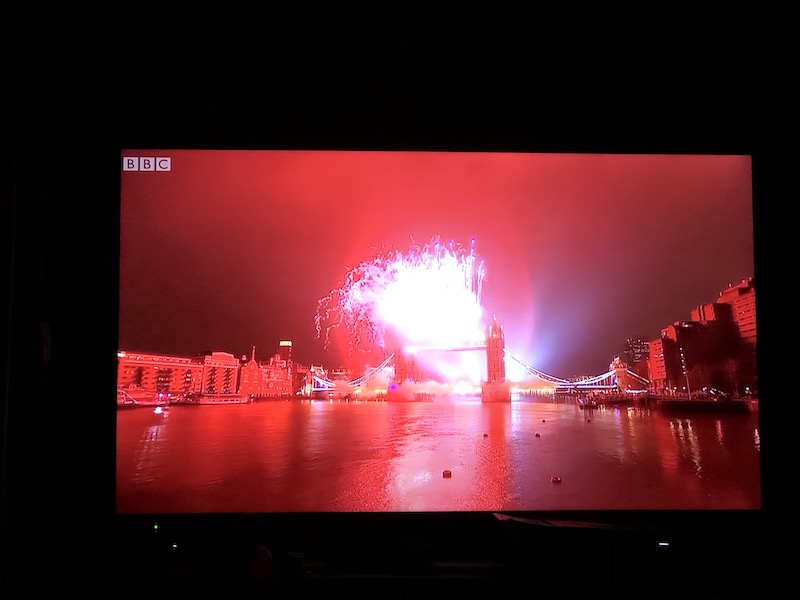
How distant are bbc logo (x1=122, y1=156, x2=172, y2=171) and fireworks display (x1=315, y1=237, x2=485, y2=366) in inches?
33.7

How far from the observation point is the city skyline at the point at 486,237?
88.4 inches

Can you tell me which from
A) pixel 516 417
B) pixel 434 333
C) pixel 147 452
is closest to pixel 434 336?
pixel 434 333

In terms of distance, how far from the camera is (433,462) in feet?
6.97

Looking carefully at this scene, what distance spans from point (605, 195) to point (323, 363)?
144cm

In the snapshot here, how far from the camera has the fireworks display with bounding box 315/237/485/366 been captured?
2.32 meters

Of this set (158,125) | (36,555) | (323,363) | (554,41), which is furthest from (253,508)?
(554,41)

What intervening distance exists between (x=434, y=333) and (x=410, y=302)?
18 centimetres

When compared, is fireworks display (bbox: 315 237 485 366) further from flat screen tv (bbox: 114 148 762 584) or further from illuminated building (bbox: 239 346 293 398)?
illuminated building (bbox: 239 346 293 398)

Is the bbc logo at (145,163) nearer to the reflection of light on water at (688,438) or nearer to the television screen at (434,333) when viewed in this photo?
the television screen at (434,333)

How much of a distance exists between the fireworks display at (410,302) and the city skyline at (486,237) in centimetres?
4

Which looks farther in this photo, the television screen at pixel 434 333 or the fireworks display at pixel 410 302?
the fireworks display at pixel 410 302

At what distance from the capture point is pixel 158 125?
222cm

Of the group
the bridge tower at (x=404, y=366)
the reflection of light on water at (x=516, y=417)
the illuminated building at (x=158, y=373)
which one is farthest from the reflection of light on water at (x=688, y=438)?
the illuminated building at (x=158, y=373)

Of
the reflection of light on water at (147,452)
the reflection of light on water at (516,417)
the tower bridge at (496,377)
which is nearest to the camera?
the reflection of light on water at (147,452)
